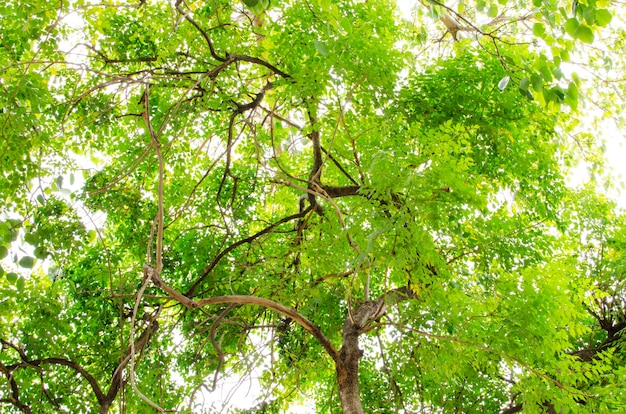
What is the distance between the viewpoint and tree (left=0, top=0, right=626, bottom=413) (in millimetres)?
2959

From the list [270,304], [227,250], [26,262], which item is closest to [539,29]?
[26,262]

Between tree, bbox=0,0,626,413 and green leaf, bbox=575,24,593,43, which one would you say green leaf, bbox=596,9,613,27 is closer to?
green leaf, bbox=575,24,593,43

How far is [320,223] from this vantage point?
4102 millimetres

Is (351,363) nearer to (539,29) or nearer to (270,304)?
(270,304)

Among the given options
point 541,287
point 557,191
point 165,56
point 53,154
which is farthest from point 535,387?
point 53,154

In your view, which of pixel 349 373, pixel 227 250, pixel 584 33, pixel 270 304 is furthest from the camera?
pixel 227 250

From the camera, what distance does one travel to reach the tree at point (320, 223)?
2.96m

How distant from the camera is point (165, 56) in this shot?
445cm

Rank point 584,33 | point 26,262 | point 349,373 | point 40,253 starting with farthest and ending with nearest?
point 349,373 → point 40,253 → point 26,262 → point 584,33

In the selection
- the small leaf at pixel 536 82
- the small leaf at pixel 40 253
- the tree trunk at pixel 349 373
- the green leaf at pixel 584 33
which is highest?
the tree trunk at pixel 349 373

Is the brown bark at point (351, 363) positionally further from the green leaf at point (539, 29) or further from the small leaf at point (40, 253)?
the green leaf at point (539, 29)

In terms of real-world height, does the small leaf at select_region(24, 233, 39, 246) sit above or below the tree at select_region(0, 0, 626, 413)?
below

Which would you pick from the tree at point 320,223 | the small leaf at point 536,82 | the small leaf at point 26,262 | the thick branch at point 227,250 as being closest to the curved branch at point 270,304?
the tree at point 320,223

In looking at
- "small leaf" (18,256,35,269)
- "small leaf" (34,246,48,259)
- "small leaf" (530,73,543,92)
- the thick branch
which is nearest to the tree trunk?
the thick branch
